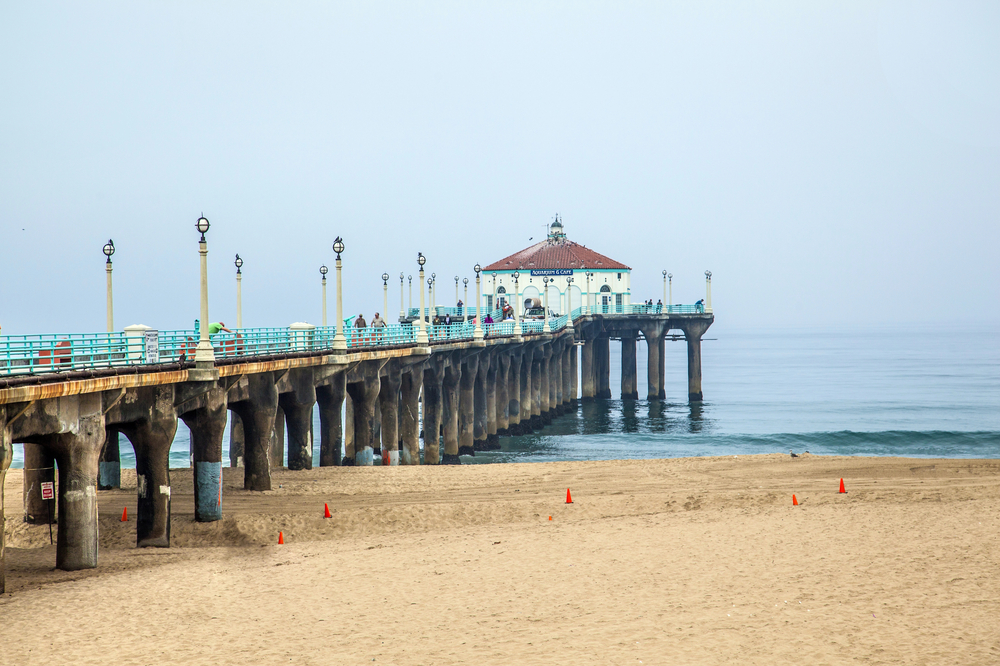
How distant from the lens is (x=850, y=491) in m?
24.5

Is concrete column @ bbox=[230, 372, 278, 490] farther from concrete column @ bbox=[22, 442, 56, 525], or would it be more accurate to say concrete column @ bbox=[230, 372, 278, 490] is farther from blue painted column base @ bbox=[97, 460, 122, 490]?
concrete column @ bbox=[22, 442, 56, 525]

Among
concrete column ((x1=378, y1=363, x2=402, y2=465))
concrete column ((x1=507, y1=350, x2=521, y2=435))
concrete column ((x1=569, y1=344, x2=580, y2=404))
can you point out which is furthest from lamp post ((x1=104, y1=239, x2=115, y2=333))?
concrete column ((x1=569, y1=344, x2=580, y2=404))

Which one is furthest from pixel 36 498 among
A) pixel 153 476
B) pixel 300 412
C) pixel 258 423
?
pixel 300 412

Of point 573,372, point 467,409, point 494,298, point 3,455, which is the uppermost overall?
point 494,298

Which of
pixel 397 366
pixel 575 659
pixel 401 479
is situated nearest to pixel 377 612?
pixel 575 659

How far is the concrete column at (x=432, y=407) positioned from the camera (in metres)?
39.9

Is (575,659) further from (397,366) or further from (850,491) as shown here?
(397,366)

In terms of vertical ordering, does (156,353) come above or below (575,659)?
above

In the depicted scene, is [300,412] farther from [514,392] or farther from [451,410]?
[514,392]

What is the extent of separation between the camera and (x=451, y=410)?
42500mm

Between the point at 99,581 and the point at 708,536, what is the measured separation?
11011mm

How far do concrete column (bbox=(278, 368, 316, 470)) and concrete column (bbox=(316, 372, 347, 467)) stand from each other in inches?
32.4

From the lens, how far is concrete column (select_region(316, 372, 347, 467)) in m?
29.1

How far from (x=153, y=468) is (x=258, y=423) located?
17.4 ft
